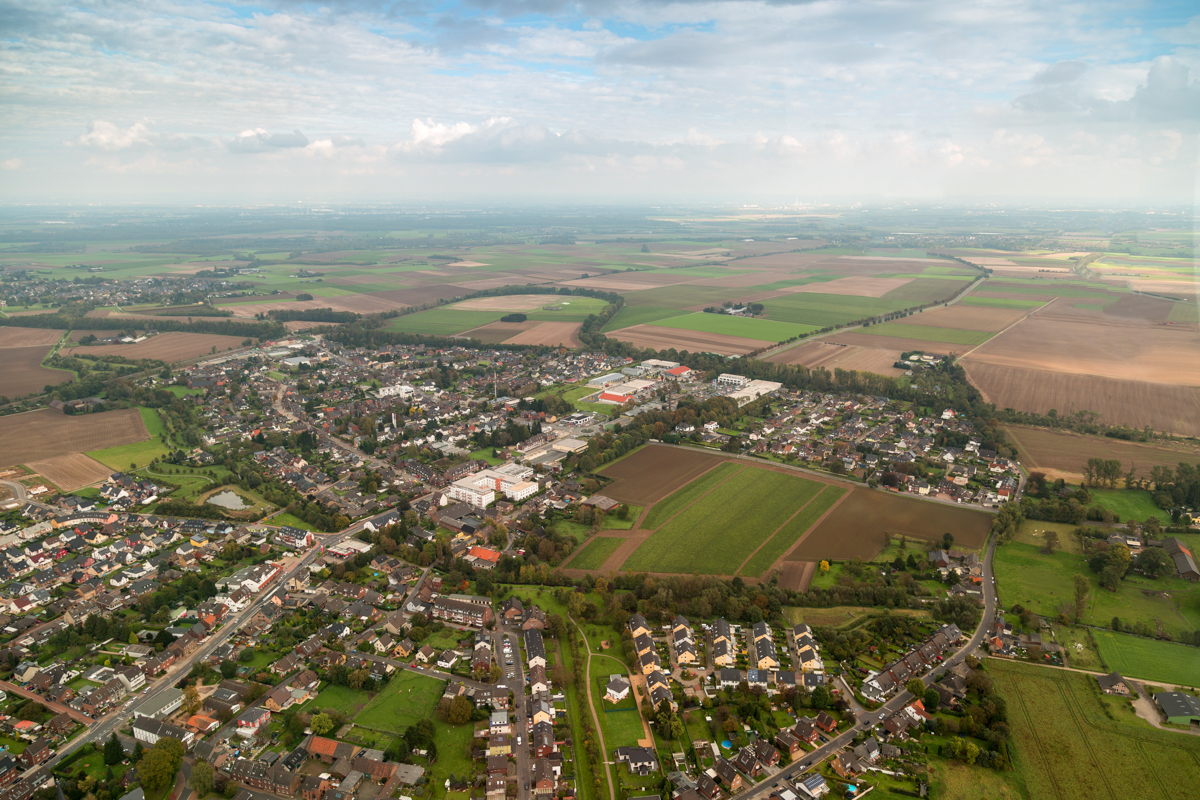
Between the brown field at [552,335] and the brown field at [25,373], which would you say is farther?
the brown field at [552,335]

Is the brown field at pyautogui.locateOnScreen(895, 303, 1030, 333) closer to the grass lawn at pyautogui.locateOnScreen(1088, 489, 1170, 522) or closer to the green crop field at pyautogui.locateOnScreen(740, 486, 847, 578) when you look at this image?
the grass lawn at pyautogui.locateOnScreen(1088, 489, 1170, 522)

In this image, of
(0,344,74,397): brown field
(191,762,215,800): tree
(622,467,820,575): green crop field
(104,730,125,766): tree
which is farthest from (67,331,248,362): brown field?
(191,762,215,800): tree

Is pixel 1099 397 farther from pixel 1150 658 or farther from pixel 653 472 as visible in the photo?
pixel 653 472

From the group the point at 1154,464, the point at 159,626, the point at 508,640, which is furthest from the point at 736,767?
the point at 1154,464

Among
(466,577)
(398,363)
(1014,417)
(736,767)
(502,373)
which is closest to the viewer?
(736,767)

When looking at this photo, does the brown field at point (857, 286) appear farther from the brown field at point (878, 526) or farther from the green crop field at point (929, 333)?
the brown field at point (878, 526)

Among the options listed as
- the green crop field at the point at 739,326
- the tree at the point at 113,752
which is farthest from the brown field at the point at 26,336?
the tree at the point at 113,752

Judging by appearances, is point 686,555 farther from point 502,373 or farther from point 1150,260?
point 1150,260
